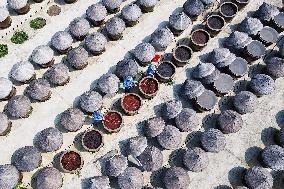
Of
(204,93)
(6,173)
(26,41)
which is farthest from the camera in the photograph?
(26,41)

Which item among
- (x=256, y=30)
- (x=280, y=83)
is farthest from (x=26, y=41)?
(x=280, y=83)

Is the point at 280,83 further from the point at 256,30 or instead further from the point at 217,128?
the point at 217,128

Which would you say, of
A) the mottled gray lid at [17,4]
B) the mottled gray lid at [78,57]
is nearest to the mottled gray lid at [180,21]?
the mottled gray lid at [78,57]

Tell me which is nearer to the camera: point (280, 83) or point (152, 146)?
point (152, 146)

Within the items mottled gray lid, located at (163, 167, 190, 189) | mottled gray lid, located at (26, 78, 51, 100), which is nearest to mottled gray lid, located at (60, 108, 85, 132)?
mottled gray lid, located at (26, 78, 51, 100)

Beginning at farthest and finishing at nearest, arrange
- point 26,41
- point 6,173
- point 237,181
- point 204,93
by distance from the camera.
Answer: point 26,41 → point 204,93 → point 237,181 → point 6,173

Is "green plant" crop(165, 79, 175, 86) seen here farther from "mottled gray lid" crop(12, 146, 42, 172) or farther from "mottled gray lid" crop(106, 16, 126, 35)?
"mottled gray lid" crop(12, 146, 42, 172)

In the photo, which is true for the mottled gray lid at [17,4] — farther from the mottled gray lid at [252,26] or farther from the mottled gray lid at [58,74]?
the mottled gray lid at [252,26]
